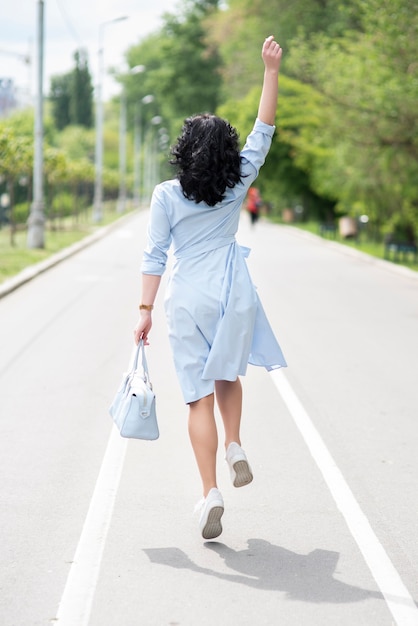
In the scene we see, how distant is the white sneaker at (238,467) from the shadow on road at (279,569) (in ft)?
0.89

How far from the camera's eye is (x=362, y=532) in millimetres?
5156

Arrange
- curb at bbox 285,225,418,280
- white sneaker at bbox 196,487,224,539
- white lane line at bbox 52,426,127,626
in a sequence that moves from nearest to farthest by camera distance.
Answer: white lane line at bbox 52,426,127,626, white sneaker at bbox 196,487,224,539, curb at bbox 285,225,418,280

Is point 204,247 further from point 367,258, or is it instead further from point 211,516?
point 367,258

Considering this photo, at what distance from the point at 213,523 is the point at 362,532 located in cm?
74

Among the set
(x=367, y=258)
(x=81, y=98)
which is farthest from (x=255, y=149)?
(x=81, y=98)

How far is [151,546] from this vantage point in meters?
4.90

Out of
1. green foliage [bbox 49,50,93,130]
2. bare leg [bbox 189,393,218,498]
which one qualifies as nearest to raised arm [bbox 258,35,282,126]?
bare leg [bbox 189,393,218,498]

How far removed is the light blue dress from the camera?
5074 mm

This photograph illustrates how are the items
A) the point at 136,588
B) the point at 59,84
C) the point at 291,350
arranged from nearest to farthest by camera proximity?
1. the point at 136,588
2. the point at 291,350
3. the point at 59,84

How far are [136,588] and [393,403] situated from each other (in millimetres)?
Answer: 4501

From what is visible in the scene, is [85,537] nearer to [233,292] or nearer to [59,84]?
[233,292]

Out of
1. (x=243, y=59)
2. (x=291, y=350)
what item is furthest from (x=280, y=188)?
(x=291, y=350)

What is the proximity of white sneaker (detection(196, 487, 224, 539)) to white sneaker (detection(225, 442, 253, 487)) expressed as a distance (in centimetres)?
19

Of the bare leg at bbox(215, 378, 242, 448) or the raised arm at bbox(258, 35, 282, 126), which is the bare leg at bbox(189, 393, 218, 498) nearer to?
the bare leg at bbox(215, 378, 242, 448)
